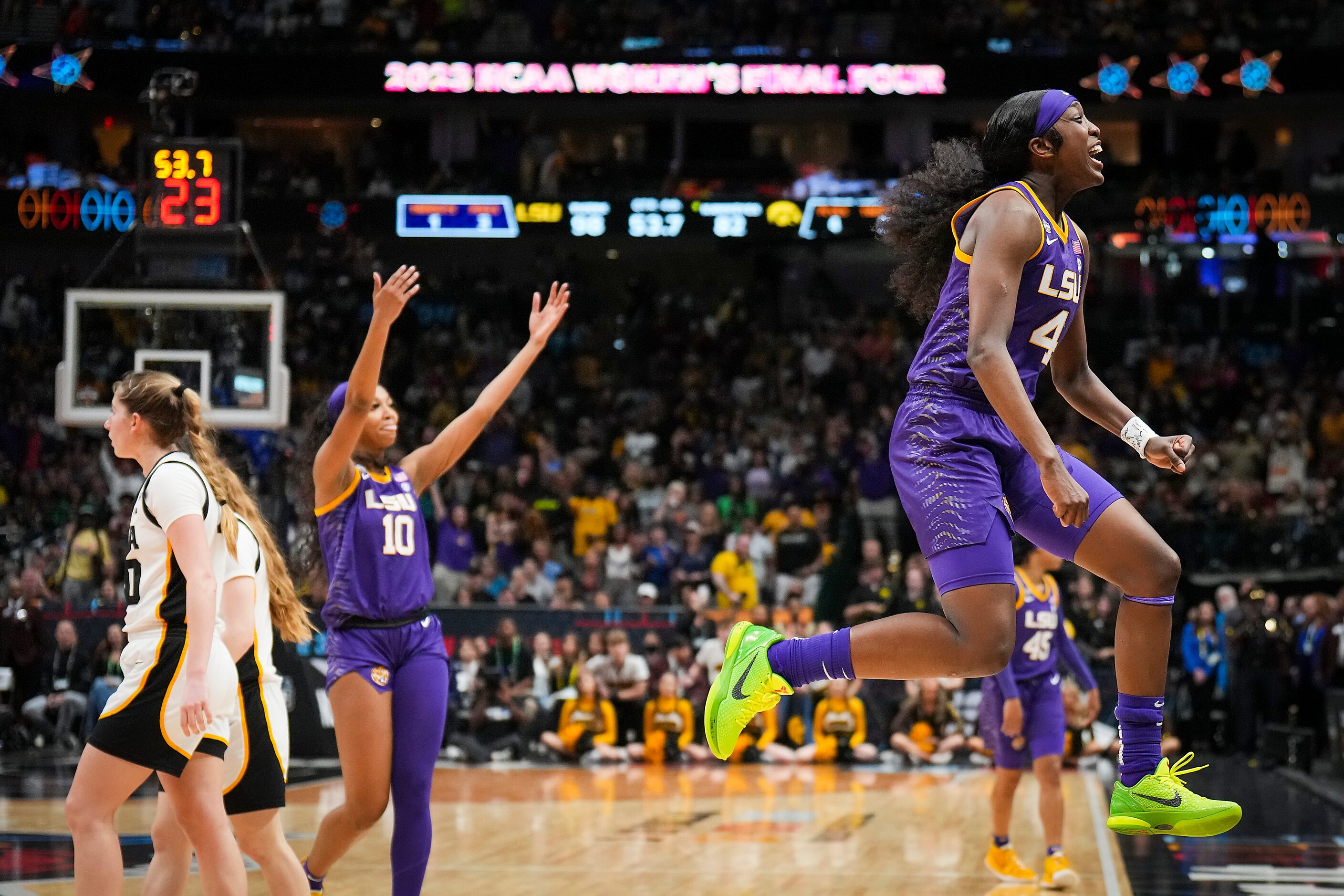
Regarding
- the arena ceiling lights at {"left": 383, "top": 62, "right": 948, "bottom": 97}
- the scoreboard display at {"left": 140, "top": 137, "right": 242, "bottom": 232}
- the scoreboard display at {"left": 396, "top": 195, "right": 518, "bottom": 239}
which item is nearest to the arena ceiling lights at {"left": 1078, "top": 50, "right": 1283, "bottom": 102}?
the arena ceiling lights at {"left": 383, "top": 62, "right": 948, "bottom": 97}

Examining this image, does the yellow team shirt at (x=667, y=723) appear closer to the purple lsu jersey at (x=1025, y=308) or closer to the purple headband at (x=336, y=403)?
the purple headband at (x=336, y=403)

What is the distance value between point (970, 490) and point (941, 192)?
3.34ft

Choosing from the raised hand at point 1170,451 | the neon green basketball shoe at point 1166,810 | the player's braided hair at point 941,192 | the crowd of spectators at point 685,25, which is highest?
the crowd of spectators at point 685,25

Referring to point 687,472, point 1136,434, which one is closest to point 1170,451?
point 1136,434

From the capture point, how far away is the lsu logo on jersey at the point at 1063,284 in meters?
4.29

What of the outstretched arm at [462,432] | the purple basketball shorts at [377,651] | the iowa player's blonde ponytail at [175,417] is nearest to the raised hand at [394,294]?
the outstretched arm at [462,432]

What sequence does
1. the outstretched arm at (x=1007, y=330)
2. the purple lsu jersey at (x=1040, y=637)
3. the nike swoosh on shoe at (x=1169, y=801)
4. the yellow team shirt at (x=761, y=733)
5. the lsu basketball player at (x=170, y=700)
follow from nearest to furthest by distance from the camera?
the outstretched arm at (x=1007, y=330) → the nike swoosh on shoe at (x=1169, y=801) → the lsu basketball player at (x=170, y=700) → the purple lsu jersey at (x=1040, y=637) → the yellow team shirt at (x=761, y=733)

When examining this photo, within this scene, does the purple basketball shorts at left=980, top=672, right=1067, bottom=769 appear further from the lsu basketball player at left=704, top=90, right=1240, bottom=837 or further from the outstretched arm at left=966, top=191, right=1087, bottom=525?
the outstretched arm at left=966, top=191, right=1087, bottom=525

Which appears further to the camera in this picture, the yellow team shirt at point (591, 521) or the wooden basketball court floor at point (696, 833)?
the yellow team shirt at point (591, 521)

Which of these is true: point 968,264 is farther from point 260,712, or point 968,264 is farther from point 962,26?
point 962,26

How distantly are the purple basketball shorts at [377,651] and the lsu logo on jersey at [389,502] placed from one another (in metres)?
0.43

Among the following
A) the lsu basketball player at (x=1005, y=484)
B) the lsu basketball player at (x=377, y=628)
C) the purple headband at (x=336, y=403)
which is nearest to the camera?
the lsu basketball player at (x=1005, y=484)

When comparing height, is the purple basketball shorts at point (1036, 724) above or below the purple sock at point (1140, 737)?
below

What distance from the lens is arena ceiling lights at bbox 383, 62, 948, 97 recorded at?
74.5 feet
